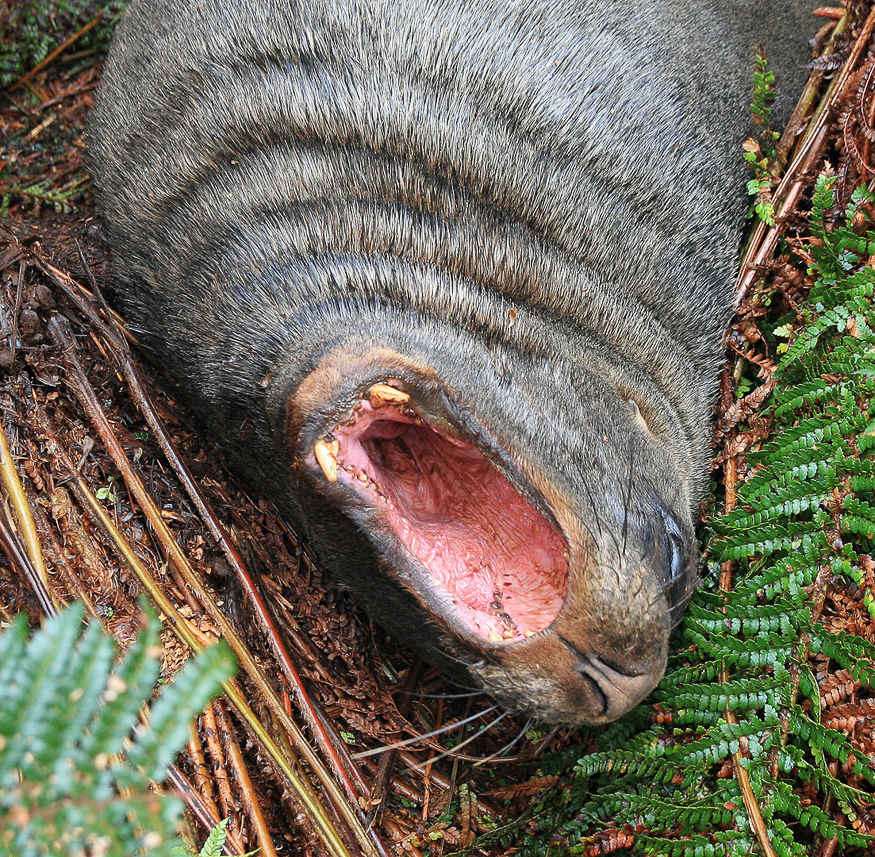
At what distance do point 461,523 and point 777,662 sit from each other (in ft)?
3.34

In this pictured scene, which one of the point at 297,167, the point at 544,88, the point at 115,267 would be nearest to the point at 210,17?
the point at 297,167

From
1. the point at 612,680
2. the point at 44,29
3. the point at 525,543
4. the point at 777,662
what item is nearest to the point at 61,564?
the point at 525,543

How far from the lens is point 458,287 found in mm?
2775

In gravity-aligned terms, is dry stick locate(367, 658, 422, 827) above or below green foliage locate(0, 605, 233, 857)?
below

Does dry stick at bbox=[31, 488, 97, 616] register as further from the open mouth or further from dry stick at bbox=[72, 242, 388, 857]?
the open mouth

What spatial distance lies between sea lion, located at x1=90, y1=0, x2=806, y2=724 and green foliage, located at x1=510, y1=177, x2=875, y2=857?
218 mm

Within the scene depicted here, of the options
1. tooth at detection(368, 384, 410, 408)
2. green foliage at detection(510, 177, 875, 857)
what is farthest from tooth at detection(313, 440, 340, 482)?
green foliage at detection(510, 177, 875, 857)

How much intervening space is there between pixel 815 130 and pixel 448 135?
A: 1472 mm

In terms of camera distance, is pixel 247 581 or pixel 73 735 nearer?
pixel 73 735

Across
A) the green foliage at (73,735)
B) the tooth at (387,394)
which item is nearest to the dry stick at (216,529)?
the tooth at (387,394)

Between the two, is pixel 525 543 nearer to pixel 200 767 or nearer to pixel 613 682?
pixel 613 682

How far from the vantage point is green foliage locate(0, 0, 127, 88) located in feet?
14.7

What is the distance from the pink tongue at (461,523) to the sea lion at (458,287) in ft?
0.03

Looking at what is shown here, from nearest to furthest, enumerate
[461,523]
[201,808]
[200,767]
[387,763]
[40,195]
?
1. [201,808]
2. [200,767]
3. [461,523]
4. [387,763]
5. [40,195]
